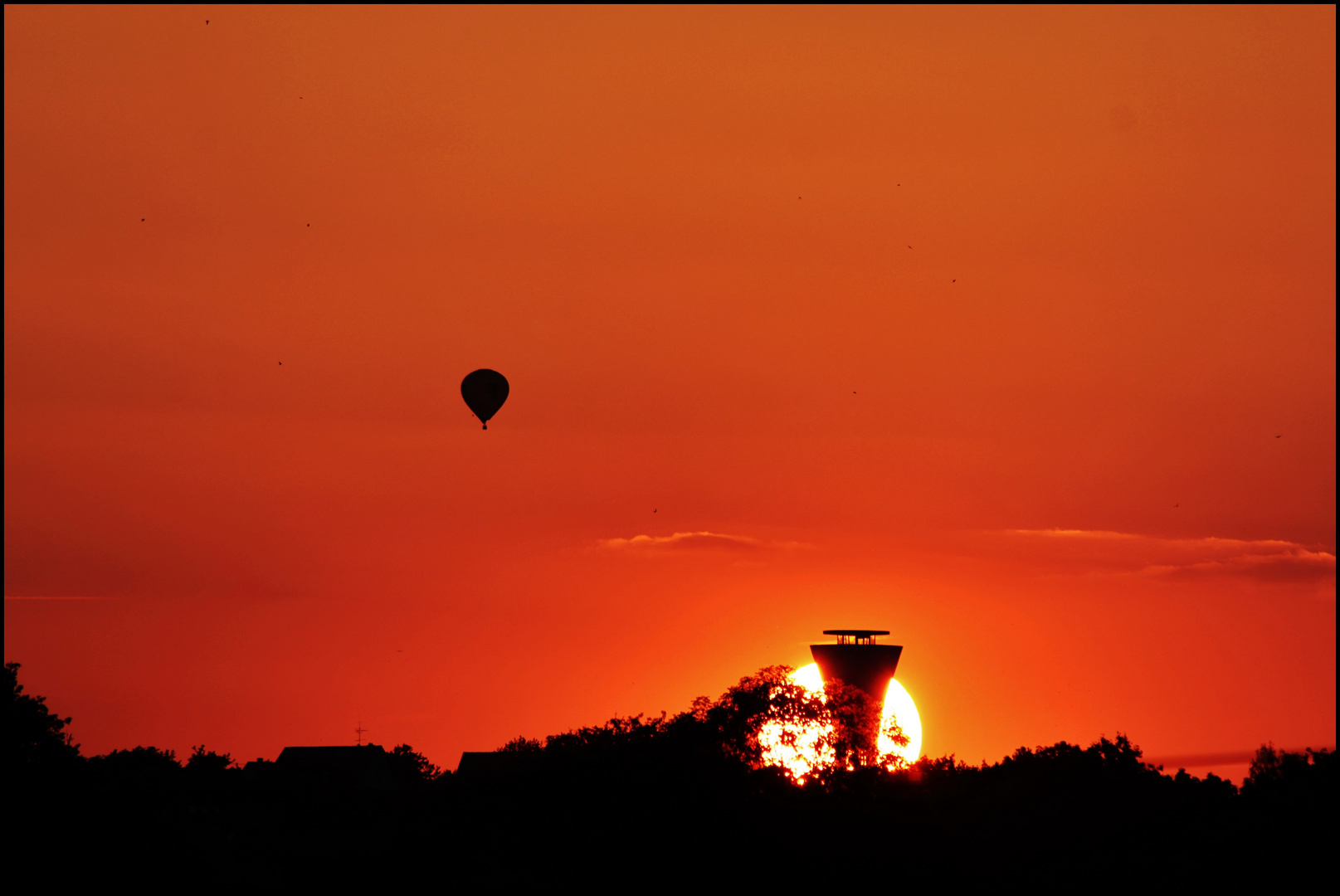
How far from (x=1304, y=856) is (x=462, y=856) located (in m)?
34.0

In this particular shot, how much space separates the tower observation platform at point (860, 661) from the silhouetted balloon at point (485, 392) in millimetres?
103427

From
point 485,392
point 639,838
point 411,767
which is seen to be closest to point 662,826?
point 639,838

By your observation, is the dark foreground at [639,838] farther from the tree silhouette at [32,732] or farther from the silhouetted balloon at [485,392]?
the silhouetted balloon at [485,392]

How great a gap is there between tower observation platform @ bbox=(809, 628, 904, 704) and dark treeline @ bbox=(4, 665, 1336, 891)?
99603 mm

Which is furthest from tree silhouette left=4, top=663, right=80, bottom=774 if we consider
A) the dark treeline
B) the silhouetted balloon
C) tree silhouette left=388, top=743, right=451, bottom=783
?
tree silhouette left=388, top=743, right=451, bottom=783

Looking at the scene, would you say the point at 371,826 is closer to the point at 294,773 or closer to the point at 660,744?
the point at 660,744

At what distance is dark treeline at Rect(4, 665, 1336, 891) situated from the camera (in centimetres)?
5678

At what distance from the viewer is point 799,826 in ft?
205

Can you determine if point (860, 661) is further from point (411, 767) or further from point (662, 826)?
point (662, 826)

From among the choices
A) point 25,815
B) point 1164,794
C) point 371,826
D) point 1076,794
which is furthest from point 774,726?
point 1164,794

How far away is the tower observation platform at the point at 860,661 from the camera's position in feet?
594

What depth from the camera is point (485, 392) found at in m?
84.4

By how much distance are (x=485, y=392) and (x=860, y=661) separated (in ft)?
351

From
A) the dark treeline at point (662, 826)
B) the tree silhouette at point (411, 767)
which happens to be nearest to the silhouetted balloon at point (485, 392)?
the dark treeline at point (662, 826)
